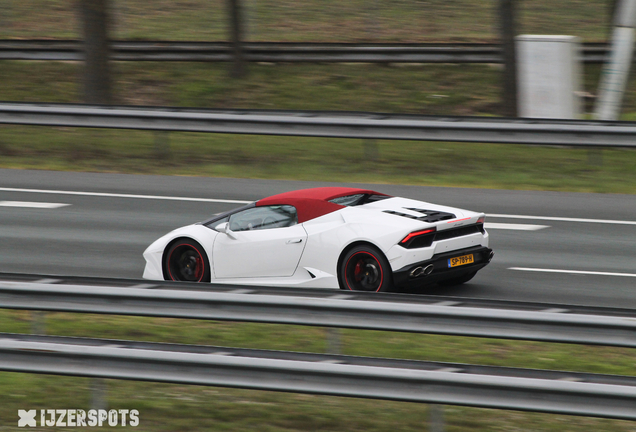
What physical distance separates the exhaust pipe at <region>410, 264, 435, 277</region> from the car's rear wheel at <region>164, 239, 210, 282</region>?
245 cm

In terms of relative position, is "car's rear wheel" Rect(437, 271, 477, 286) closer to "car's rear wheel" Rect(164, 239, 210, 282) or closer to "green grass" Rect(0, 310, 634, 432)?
"green grass" Rect(0, 310, 634, 432)

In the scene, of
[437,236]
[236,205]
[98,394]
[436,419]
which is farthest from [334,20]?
[436,419]

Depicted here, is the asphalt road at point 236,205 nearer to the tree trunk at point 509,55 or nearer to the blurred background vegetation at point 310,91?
the blurred background vegetation at point 310,91

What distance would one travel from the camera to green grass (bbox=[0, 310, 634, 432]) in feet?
A: 21.0

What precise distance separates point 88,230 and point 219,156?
13.7ft

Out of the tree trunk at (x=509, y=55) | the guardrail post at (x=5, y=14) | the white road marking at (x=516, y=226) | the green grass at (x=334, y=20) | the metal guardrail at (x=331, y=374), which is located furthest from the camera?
the guardrail post at (x=5, y=14)

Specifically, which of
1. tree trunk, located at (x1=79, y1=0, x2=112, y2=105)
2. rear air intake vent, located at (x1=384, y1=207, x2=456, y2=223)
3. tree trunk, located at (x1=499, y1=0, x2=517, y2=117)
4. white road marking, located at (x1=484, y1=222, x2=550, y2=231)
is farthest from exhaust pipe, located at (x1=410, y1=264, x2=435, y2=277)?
tree trunk, located at (x1=79, y1=0, x2=112, y2=105)

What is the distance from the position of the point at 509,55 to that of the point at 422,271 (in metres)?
9.60

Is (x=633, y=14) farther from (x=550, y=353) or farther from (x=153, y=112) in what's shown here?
(x=550, y=353)

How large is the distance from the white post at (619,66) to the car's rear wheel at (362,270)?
9.27 m

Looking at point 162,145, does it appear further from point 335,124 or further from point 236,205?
point 236,205

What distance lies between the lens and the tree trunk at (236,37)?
21.2m

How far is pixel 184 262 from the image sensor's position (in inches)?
409

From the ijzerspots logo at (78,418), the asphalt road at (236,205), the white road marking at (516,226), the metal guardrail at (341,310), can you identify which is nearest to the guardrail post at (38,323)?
the metal guardrail at (341,310)
